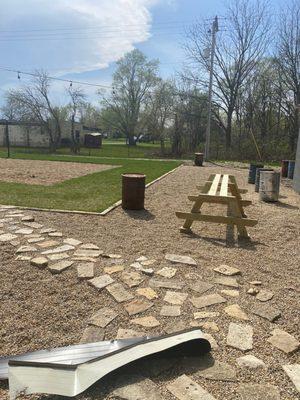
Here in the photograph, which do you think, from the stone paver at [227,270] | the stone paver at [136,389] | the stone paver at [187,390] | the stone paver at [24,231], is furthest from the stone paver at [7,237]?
the stone paver at [187,390]

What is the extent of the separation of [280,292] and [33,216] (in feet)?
13.4

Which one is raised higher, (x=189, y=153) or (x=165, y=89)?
(x=165, y=89)

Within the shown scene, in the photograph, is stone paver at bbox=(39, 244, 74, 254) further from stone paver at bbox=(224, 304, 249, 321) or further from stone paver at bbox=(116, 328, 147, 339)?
stone paver at bbox=(224, 304, 249, 321)

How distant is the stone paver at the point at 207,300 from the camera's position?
123 inches

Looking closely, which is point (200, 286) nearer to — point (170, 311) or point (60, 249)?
point (170, 311)

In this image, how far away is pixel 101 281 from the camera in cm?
350

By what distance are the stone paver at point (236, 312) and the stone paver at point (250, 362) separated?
52 centimetres

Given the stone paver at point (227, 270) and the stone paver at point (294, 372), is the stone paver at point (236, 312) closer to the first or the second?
the stone paver at point (294, 372)

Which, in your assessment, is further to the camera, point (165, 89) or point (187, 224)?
point (165, 89)

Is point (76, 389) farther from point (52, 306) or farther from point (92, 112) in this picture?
point (92, 112)

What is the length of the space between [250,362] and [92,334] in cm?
112

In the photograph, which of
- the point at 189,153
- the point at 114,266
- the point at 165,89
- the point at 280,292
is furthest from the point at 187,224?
the point at 165,89

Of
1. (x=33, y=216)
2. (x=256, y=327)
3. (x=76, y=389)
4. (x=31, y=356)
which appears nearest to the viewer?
(x=76, y=389)

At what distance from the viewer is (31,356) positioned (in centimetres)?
231
